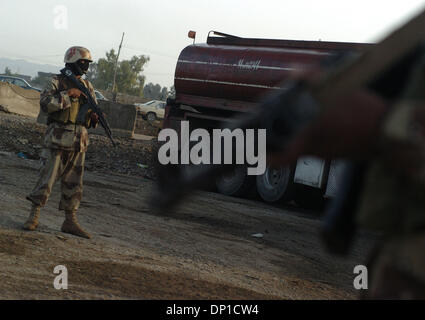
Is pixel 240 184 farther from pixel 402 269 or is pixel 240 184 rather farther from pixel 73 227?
pixel 402 269

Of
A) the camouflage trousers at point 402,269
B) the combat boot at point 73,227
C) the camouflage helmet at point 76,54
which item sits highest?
the camouflage helmet at point 76,54

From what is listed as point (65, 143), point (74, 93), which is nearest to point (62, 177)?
point (65, 143)

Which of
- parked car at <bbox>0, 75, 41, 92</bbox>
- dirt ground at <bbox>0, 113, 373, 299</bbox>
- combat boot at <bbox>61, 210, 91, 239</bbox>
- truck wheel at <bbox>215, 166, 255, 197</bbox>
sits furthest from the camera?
parked car at <bbox>0, 75, 41, 92</bbox>

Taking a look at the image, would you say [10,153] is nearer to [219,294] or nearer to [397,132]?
[219,294]

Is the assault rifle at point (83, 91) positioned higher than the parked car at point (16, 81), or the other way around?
the parked car at point (16, 81)

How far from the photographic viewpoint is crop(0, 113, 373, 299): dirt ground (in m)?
5.46

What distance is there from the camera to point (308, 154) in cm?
157

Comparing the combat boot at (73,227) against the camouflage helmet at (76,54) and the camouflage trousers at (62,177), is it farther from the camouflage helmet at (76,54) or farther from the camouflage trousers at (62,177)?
the camouflage helmet at (76,54)

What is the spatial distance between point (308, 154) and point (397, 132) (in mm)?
206

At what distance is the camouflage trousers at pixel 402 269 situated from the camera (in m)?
1.74

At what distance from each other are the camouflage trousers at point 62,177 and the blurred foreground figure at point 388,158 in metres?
5.59

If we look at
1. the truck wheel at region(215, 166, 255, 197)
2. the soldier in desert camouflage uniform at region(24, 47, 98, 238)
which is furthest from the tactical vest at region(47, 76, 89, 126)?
the truck wheel at region(215, 166, 255, 197)

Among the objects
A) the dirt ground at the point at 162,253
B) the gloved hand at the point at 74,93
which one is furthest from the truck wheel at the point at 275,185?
the gloved hand at the point at 74,93
